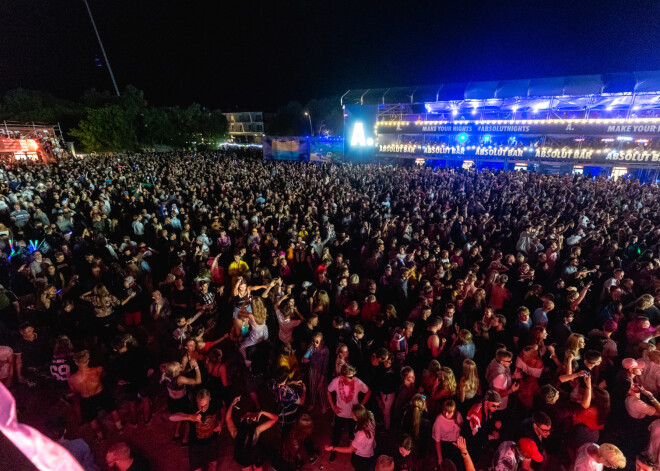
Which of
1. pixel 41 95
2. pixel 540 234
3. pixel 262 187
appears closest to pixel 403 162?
pixel 262 187

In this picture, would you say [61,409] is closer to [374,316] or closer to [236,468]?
[236,468]

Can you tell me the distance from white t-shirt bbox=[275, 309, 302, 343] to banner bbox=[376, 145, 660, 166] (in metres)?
25.3

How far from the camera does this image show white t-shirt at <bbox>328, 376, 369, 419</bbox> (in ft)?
10.9

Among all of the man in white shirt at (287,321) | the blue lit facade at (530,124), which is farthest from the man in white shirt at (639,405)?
the blue lit facade at (530,124)

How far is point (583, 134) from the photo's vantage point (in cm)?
2156

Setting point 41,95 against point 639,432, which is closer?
point 639,432

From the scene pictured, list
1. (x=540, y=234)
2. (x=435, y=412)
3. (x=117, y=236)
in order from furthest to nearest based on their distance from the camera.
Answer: (x=117, y=236) → (x=540, y=234) → (x=435, y=412)

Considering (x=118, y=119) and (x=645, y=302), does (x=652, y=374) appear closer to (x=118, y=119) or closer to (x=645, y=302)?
(x=645, y=302)

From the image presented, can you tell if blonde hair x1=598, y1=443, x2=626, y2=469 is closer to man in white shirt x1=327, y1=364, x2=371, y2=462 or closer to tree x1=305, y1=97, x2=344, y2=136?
man in white shirt x1=327, y1=364, x2=371, y2=462

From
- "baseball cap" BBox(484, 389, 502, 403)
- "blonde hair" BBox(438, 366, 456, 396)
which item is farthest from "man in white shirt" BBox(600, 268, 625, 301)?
"blonde hair" BBox(438, 366, 456, 396)

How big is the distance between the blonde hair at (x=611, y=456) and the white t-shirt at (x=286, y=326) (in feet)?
10.8

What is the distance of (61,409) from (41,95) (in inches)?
2493

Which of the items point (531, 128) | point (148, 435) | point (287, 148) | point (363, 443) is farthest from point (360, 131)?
point (363, 443)

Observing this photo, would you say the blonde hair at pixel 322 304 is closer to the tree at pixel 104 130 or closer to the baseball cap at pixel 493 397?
the baseball cap at pixel 493 397
